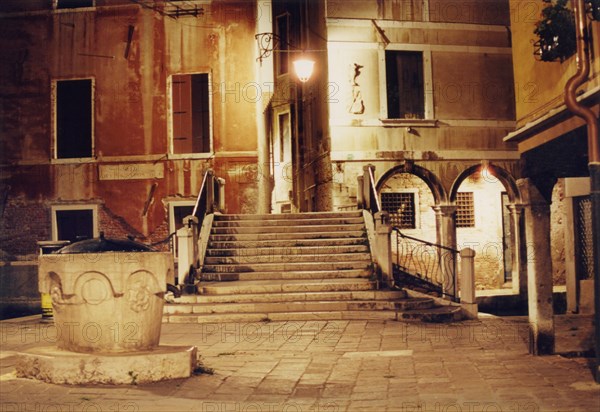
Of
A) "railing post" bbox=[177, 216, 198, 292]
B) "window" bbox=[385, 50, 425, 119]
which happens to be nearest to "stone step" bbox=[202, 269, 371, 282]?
"railing post" bbox=[177, 216, 198, 292]

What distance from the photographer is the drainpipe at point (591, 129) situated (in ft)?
21.3

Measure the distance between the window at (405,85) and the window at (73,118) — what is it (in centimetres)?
847

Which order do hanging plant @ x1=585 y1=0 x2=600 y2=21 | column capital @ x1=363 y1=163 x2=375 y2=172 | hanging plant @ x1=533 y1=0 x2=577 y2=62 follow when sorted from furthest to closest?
column capital @ x1=363 y1=163 x2=375 y2=172 → hanging plant @ x1=533 y1=0 x2=577 y2=62 → hanging plant @ x1=585 y1=0 x2=600 y2=21

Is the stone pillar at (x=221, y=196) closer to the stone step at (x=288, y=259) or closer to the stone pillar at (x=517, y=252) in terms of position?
the stone step at (x=288, y=259)

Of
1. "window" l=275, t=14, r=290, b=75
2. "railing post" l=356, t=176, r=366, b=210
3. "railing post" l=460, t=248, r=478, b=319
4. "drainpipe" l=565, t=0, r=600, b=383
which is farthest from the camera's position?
"window" l=275, t=14, r=290, b=75

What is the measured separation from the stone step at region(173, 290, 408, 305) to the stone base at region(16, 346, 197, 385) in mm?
6207

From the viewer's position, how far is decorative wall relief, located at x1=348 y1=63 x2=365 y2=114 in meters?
19.2

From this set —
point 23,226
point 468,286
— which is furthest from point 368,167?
point 23,226

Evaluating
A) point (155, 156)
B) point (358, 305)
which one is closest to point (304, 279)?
point (358, 305)

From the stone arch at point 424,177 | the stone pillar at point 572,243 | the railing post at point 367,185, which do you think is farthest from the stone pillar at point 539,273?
the stone arch at point 424,177

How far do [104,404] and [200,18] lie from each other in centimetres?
1599

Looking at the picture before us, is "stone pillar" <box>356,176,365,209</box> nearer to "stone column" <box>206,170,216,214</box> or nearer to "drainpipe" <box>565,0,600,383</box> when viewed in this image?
"stone column" <box>206,170,216,214</box>

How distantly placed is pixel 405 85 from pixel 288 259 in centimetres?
717

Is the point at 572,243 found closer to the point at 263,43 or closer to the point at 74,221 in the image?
the point at 263,43
